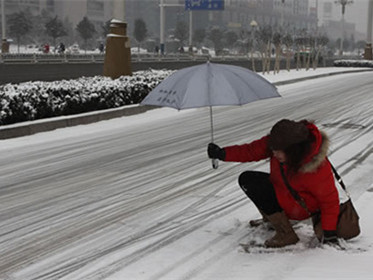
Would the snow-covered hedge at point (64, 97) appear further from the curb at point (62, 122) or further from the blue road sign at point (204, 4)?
the blue road sign at point (204, 4)

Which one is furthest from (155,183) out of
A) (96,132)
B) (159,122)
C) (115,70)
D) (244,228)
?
(115,70)

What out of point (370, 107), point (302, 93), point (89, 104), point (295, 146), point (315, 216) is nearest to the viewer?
point (295, 146)

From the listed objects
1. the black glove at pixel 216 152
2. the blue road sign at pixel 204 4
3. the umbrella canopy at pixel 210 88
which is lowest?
the black glove at pixel 216 152

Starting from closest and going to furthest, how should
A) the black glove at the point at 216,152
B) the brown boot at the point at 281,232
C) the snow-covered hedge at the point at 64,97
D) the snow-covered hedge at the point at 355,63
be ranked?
1. the brown boot at the point at 281,232
2. the black glove at the point at 216,152
3. the snow-covered hedge at the point at 64,97
4. the snow-covered hedge at the point at 355,63

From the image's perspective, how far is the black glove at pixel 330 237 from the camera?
4.20 metres

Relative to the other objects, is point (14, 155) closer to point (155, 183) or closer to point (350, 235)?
point (155, 183)

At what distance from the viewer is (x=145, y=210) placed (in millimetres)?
5629

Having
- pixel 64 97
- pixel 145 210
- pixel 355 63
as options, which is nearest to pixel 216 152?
pixel 145 210

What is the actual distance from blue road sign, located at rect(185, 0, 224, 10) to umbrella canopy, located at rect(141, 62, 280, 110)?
164ft

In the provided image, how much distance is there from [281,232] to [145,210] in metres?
1.73

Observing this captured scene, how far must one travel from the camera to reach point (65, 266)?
162 inches

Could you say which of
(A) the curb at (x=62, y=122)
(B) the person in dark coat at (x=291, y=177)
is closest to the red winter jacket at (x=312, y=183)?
(B) the person in dark coat at (x=291, y=177)

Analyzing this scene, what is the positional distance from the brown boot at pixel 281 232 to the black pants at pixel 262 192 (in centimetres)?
5

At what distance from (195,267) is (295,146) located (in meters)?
1.18
